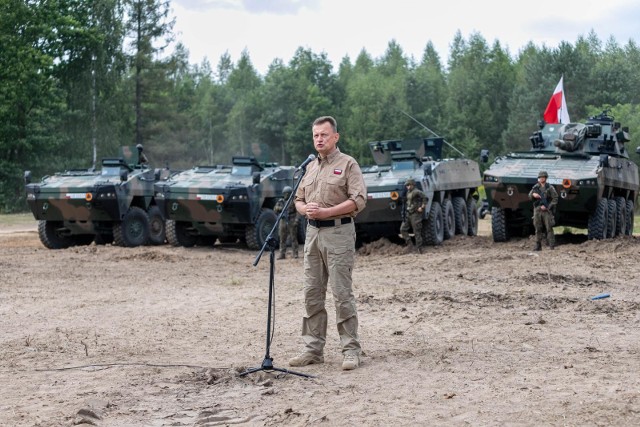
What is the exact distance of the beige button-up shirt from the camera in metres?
7.60

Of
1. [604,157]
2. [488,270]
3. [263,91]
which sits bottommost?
[488,270]

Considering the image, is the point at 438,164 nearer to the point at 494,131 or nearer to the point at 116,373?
the point at 116,373

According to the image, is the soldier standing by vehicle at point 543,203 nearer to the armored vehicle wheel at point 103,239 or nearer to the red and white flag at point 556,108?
the armored vehicle wheel at point 103,239

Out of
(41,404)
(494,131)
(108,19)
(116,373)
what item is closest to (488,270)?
(116,373)

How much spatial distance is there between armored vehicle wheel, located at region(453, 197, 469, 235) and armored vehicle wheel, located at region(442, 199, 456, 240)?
0.76 ft

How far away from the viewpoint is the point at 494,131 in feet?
208

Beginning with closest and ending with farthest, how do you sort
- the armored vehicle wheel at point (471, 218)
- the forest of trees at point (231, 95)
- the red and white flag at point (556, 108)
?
the armored vehicle wheel at point (471, 218) < the red and white flag at point (556, 108) < the forest of trees at point (231, 95)

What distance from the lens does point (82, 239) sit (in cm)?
2216

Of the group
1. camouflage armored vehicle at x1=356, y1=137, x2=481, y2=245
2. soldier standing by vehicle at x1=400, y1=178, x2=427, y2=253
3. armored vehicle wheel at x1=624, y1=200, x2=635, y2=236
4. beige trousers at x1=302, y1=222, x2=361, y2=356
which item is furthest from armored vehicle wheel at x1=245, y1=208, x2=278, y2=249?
beige trousers at x1=302, y1=222, x2=361, y2=356

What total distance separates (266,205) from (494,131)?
44.6m

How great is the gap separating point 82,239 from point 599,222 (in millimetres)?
10382

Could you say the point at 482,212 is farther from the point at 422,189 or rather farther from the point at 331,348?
the point at 331,348

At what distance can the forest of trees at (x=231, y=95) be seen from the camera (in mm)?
39469

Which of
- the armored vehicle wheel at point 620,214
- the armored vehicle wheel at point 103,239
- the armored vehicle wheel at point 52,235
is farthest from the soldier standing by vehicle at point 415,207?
the armored vehicle wheel at point 52,235
